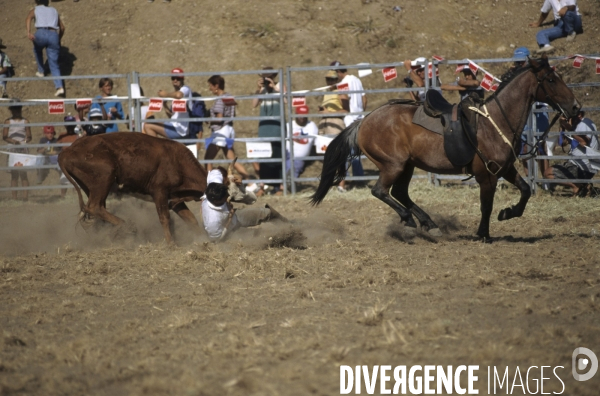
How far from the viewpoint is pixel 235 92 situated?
57.8ft

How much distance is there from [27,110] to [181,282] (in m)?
13.1

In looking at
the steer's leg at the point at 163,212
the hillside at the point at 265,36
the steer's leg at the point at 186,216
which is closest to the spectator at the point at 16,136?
the hillside at the point at 265,36

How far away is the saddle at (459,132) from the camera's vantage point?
7.87 m

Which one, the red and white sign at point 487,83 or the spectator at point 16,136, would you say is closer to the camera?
the red and white sign at point 487,83

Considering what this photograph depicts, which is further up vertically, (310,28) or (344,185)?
(310,28)

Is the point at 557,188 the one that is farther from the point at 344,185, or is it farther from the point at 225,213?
the point at 225,213

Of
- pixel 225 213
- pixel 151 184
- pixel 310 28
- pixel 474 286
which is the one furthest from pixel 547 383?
pixel 310 28

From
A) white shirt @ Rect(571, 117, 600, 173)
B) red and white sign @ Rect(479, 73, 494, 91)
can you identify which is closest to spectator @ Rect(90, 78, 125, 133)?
red and white sign @ Rect(479, 73, 494, 91)

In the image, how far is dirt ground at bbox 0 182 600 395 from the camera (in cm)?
431

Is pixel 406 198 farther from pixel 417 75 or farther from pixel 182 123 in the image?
pixel 182 123

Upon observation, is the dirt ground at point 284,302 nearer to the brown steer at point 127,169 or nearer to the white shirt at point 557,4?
the brown steer at point 127,169

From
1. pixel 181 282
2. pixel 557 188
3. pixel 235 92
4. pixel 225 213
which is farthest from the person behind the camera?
pixel 235 92

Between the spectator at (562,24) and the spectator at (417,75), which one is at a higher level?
the spectator at (562,24)

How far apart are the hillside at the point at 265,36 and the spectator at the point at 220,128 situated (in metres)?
4.10
